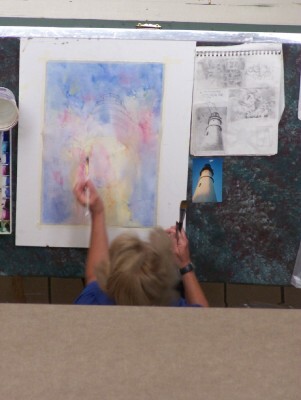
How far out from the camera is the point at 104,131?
1506mm

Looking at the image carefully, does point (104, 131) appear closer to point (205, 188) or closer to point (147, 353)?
point (205, 188)

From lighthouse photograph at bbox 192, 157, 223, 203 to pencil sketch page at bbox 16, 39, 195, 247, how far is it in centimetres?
3

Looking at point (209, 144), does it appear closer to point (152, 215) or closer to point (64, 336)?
point (152, 215)

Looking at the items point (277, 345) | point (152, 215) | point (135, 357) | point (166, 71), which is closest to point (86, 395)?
point (135, 357)

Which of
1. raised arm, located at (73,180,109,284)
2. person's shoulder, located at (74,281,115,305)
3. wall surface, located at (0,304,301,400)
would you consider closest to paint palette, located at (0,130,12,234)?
raised arm, located at (73,180,109,284)

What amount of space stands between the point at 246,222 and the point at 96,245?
Answer: 0.37 meters

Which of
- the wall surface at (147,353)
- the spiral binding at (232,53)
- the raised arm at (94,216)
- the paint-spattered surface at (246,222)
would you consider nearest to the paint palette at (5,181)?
the paint-spattered surface at (246,222)

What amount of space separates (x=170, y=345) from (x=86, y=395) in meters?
0.13

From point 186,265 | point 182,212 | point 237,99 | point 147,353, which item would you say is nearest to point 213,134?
point 237,99

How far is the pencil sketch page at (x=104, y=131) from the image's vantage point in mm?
1491

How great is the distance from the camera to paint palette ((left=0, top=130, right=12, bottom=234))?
1.50 meters

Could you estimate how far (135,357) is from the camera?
796 millimetres

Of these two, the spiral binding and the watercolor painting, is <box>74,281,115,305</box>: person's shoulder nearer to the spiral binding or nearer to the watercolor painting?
the watercolor painting

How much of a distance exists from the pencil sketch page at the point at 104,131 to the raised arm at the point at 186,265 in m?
0.04
